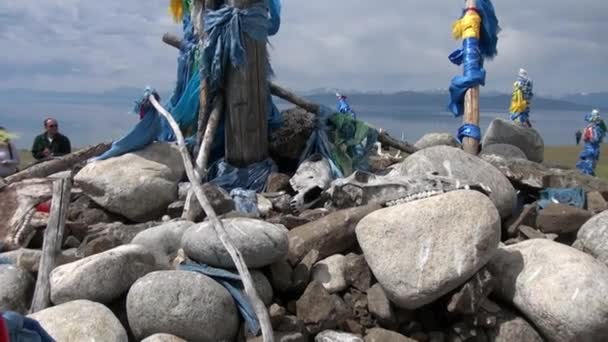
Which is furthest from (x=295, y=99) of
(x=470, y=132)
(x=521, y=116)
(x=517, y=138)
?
(x=521, y=116)

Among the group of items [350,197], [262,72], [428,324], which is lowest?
[428,324]

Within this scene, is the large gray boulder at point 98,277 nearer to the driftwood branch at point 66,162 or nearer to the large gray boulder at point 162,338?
the large gray boulder at point 162,338

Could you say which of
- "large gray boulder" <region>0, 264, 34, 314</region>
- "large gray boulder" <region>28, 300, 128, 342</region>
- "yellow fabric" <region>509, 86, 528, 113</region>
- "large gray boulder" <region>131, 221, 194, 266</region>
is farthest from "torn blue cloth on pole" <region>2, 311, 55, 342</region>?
"yellow fabric" <region>509, 86, 528, 113</region>

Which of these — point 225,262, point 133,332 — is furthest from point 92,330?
point 225,262

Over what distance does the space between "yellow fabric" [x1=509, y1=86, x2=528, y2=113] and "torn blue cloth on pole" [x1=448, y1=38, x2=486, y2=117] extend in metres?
7.66

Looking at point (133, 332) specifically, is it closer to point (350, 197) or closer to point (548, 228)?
point (350, 197)

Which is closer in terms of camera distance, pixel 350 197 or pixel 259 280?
pixel 259 280

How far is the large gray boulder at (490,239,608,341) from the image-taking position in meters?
4.93

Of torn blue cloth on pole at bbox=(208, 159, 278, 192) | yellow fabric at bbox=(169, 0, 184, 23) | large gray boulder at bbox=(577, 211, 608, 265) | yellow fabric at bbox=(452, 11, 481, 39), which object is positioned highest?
yellow fabric at bbox=(169, 0, 184, 23)

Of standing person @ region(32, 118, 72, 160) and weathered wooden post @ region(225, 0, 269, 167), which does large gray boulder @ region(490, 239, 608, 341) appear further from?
standing person @ region(32, 118, 72, 160)

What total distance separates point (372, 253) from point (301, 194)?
204 centimetres

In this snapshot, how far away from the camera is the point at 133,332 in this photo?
15.7 ft

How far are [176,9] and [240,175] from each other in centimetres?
233

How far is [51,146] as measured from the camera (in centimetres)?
1138
